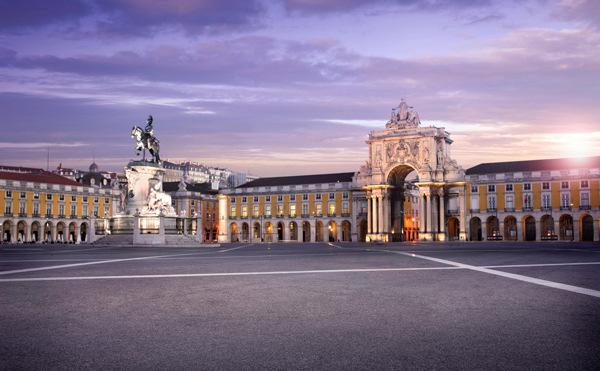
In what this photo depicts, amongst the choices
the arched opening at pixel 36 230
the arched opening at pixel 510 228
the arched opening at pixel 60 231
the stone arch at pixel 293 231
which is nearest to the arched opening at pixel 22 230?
the arched opening at pixel 36 230

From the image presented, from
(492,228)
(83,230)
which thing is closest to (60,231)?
(83,230)

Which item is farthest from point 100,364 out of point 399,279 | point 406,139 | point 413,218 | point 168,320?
point 413,218

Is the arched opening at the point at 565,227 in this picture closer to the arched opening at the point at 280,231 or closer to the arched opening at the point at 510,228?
the arched opening at the point at 510,228

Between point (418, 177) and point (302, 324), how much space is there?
8628cm

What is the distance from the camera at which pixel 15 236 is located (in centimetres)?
9112

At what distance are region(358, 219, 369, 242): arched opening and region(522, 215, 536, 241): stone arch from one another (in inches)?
1008

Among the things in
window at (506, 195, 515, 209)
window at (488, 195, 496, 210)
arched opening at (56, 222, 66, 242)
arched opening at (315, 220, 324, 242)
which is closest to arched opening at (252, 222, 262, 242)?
arched opening at (315, 220, 324, 242)

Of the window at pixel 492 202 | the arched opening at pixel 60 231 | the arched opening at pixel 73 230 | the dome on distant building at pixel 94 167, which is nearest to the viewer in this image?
the window at pixel 492 202

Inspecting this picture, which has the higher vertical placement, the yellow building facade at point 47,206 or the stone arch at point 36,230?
the yellow building facade at point 47,206

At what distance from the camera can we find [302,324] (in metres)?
8.25

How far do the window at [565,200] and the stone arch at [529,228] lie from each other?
6.20 meters

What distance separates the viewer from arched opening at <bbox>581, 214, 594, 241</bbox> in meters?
85.3

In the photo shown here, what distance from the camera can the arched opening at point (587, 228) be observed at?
8531 centimetres

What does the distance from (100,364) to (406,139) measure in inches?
3485
